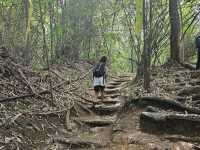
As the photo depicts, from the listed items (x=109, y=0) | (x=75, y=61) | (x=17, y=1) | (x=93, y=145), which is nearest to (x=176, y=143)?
(x=93, y=145)

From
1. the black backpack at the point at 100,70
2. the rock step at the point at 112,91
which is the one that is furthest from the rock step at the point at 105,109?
the rock step at the point at 112,91

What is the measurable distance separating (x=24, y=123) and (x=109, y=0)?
628 inches

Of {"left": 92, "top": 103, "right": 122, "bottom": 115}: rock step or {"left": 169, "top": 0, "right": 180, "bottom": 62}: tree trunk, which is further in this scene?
{"left": 169, "top": 0, "right": 180, "bottom": 62}: tree trunk

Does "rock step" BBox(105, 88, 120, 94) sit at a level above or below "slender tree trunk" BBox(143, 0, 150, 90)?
below

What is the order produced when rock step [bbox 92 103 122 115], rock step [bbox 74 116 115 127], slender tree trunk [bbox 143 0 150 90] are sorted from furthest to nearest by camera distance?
1. rock step [bbox 92 103 122 115]
2. slender tree trunk [bbox 143 0 150 90]
3. rock step [bbox 74 116 115 127]

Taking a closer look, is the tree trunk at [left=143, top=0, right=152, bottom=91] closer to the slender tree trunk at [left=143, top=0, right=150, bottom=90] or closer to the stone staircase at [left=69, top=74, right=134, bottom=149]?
the slender tree trunk at [left=143, top=0, right=150, bottom=90]

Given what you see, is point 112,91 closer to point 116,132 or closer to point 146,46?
point 146,46

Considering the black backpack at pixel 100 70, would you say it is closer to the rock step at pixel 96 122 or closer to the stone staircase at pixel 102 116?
the stone staircase at pixel 102 116

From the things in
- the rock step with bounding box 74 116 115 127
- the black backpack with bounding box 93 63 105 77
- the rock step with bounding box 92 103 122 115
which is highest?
the black backpack with bounding box 93 63 105 77

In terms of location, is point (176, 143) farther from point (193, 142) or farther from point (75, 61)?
point (75, 61)

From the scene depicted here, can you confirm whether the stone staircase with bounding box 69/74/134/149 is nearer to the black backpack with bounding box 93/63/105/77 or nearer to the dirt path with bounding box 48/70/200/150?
the dirt path with bounding box 48/70/200/150

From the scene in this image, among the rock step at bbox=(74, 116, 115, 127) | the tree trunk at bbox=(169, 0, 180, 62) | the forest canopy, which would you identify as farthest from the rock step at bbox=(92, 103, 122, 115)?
the tree trunk at bbox=(169, 0, 180, 62)

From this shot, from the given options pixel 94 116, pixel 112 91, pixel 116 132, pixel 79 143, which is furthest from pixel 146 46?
pixel 112 91

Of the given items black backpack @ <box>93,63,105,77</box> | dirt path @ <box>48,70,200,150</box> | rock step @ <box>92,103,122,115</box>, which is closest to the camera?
dirt path @ <box>48,70,200,150</box>
